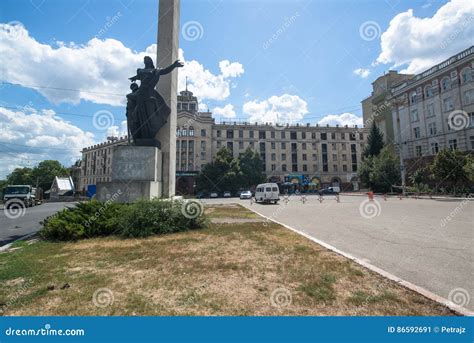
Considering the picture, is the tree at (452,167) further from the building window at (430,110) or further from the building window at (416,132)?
the building window at (416,132)

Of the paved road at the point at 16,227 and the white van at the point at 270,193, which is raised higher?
the white van at the point at 270,193

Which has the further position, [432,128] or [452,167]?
[432,128]

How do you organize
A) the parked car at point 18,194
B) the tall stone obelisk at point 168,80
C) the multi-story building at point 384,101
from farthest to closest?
1. the multi-story building at point 384,101
2. the parked car at point 18,194
3. the tall stone obelisk at point 168,80

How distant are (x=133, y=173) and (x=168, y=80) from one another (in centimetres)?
551

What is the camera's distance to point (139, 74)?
11016 mm

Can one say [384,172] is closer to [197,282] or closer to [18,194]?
[197,282]

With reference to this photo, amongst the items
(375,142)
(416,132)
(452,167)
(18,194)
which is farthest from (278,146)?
(18,194)

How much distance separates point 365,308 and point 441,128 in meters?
49.3

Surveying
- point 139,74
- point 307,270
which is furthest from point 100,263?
point 139,74

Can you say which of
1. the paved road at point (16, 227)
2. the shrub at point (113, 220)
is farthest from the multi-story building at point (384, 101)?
the paved road at point (16, 227)

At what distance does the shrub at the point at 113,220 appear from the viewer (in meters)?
7.50

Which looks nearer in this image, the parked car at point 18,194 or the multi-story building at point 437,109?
the parked car at point 18,194

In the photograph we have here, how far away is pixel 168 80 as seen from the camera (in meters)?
12.7

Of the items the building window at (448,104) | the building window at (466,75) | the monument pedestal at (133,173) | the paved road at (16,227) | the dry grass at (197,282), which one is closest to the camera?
the dry grass at (197,282)
